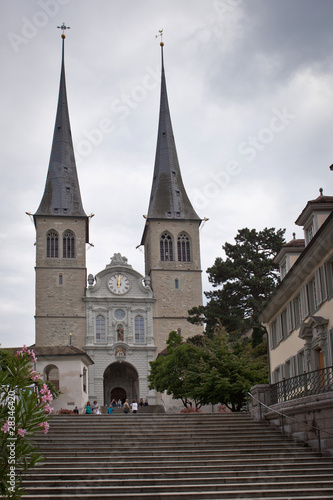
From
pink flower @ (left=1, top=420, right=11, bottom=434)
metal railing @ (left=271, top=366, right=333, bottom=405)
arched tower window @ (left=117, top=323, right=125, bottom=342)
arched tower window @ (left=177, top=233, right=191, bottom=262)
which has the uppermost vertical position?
arched tower window @ (left=177, top=233, right=191, bottom=262)

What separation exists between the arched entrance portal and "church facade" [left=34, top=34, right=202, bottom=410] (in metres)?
0.10

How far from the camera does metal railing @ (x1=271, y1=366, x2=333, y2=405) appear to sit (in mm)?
17422

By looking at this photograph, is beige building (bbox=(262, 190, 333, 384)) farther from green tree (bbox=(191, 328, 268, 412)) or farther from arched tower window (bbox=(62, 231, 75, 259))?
arched tower window (bbox=(62, 231, 75, 259))

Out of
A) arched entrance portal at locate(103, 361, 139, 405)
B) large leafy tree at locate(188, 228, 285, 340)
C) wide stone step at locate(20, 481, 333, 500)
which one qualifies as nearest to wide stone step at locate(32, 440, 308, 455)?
wide stone step at locate(20, 481, 333, 500)

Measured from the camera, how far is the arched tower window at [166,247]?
68.2m

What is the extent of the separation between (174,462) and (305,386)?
4.17 metres

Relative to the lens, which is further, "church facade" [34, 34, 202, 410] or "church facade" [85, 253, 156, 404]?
"church facade" [34, 34, 202, 410]

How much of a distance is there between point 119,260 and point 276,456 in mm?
50390

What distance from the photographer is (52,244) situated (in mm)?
67062

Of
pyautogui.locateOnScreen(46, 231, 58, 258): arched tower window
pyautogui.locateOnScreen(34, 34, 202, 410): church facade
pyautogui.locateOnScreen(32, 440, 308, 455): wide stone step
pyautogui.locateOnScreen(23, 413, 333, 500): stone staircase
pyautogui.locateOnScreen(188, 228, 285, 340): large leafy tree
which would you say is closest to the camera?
pyautogui.locateOnScreen(23, 413, 333, 500): stone staircase

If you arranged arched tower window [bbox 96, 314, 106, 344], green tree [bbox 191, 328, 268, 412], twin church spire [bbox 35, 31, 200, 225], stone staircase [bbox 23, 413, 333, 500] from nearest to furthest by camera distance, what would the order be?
stone staircase [bbox 23, 413, 333, 500] → green tree [bbox 191, 328, 268, 412] → arched tower window [bbox 96, 314, 106, 344] → twin church spire [bbox 35, 31, 200, 225]

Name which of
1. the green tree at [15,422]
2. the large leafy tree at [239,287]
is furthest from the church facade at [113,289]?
the green tree at [15,422]

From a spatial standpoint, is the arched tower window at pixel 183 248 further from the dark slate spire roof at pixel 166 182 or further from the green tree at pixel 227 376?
the green tree at pixel 227 376

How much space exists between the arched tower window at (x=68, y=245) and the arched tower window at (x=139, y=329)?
8866mm
